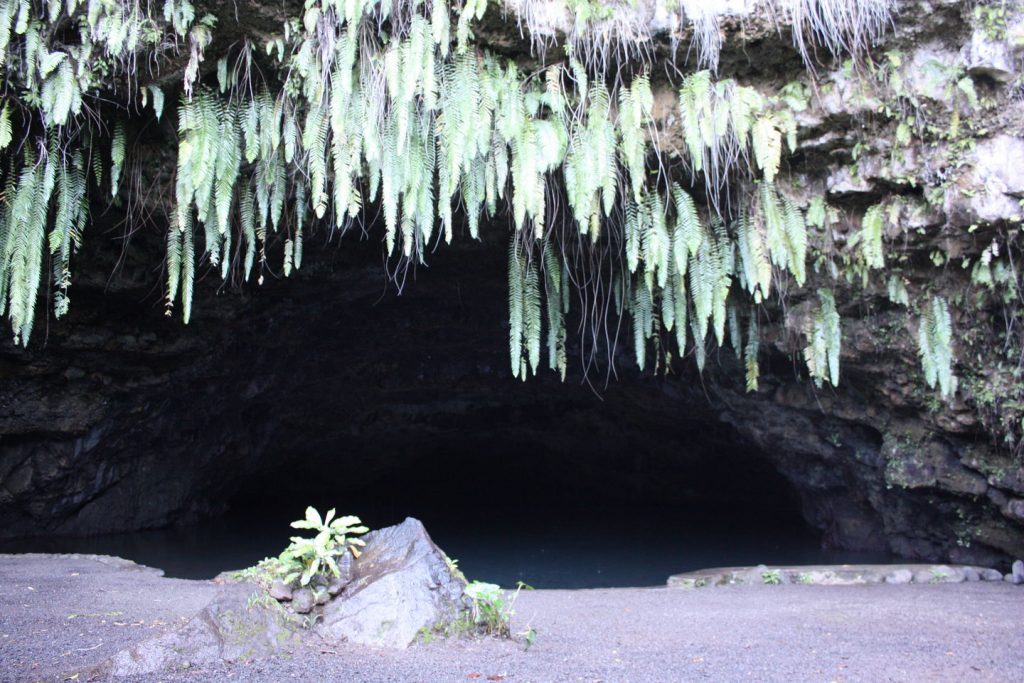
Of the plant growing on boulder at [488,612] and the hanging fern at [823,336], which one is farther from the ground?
the hanging fern at [823,336]

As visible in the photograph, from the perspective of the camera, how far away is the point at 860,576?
7.86m

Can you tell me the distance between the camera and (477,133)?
576 centimetres

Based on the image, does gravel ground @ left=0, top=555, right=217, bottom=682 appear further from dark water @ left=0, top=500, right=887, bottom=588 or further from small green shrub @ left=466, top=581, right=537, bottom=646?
dark water @ left=0, top=500, right=887, bottom=588

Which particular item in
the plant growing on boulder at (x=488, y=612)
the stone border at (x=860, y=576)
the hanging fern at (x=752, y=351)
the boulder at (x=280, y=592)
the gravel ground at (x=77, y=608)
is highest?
the hanging fern at (x=752, y=351)

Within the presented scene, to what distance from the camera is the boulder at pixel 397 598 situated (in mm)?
4355

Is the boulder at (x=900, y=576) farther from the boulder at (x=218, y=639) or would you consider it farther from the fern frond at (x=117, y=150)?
the fern frond at (x=117, y=150)

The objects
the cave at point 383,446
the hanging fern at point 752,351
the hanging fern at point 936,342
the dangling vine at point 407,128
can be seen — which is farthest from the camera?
the cave at point 383,446

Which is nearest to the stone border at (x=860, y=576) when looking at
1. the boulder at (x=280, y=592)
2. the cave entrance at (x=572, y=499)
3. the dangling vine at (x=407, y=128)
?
the dangling vine at (x=407, y=128)

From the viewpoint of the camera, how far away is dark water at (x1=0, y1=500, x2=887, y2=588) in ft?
35.3

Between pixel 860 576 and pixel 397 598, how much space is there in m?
5.44

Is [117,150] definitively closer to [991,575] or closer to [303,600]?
[303,600]

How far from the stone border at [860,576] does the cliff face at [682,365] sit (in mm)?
415

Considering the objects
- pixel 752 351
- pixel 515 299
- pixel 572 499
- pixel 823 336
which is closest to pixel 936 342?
pixel 823 336

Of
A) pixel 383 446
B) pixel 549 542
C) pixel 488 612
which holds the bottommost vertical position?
pixel 549 542
